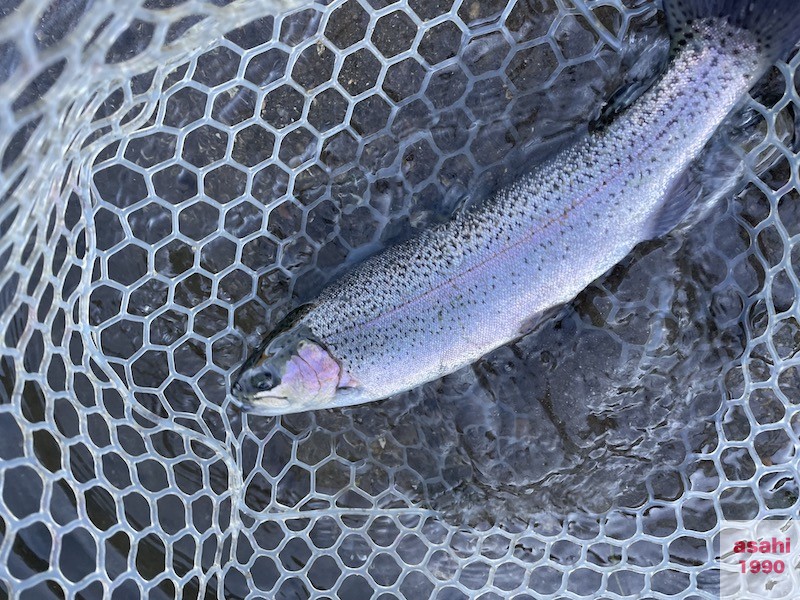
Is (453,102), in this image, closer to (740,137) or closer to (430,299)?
(430,299)

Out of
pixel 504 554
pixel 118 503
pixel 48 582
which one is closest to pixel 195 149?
pixel 118 503

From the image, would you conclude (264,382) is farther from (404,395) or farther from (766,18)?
(766,18)

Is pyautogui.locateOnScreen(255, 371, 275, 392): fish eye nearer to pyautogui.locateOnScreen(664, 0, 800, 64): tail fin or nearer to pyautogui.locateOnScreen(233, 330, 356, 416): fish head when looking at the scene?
pyautogui.locateOnScreen(233, 330, 356, 416): fish head

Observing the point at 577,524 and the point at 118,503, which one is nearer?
the point at 118,503

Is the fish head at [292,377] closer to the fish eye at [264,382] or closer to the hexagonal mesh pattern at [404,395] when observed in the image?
the fish eye at [264,382]

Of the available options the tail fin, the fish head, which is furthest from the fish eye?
the tail fin

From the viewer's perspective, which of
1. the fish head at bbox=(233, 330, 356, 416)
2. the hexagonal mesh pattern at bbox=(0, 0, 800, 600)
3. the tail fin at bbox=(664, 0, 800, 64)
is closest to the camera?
the tail fin at bbox=(664, 0, 800, 64)
